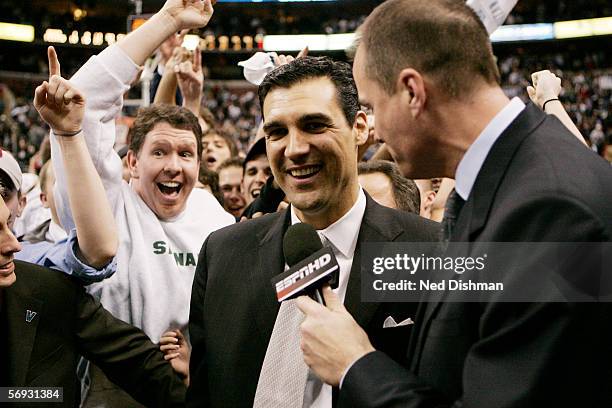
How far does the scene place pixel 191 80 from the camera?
3.43 metres

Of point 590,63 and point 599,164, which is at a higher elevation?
point 590,63

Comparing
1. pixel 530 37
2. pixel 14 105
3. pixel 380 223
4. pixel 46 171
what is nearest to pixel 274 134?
pixel 380 223

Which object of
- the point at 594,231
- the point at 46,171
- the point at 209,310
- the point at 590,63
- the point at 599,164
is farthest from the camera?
the point at 590,63

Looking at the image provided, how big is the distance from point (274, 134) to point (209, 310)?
0.50 m

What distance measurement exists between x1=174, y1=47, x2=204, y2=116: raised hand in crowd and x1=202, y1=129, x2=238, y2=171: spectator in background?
2.59 ft

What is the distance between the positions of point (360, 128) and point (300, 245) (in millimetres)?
605

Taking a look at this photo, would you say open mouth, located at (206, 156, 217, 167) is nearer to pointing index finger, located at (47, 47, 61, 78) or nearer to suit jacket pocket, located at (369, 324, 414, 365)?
pointing index finger, located at (47, 47, 61, 78)

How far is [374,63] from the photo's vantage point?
129cm

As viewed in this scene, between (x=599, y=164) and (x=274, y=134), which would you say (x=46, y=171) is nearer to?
(x=274, y=134)

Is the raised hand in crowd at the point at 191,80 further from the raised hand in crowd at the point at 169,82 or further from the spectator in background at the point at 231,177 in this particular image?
the spectator in background at the point at 231,177

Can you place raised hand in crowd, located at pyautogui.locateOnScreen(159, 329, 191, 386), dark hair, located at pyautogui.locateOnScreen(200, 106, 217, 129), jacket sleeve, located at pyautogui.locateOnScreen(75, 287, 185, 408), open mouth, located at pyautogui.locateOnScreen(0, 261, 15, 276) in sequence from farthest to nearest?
dark hair, located at pyautogui.locateOnScreen(200, 106, 217, 129), raised hand in crowd, located at pyautogui.locateOnScreen(159, 329, 191, 386), jacket sleeve, located at pyautogui.locateOnScreen(75, 287, 185, 408), open mouth, located at pyautogui.locateOnScreen(0, 261, 15, 276)

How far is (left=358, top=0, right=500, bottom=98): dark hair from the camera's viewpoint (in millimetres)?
1213

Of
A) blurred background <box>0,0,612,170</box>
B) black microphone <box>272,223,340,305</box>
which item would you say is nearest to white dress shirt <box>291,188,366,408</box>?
black microphone <box>272,223,340,305</box>

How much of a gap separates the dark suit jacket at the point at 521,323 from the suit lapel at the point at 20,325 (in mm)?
1031
